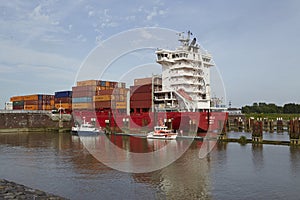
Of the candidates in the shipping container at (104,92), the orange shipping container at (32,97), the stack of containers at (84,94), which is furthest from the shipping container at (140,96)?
the orange shipping container at (32,97)

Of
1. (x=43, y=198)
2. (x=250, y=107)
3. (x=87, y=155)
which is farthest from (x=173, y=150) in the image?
(x=250, y=107)

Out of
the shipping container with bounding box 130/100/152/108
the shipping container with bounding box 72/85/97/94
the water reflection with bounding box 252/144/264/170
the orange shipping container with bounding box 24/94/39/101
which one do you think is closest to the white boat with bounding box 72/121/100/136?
the shipping container with bounding box 130/100/152/108

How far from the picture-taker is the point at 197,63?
34219mm

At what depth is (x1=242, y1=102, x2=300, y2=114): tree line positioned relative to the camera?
259ft

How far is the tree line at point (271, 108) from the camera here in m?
78.8

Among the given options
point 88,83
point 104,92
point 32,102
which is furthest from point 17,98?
point 104,92

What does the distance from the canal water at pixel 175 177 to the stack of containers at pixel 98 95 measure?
21016mm

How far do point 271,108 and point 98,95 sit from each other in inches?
2280

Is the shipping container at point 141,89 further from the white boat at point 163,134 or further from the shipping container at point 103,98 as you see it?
the white boat at point 163,134

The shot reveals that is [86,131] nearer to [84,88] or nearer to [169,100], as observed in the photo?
[84,88]

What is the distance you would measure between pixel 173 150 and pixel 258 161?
20.5 ft

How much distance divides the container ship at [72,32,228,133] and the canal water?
1135 cm

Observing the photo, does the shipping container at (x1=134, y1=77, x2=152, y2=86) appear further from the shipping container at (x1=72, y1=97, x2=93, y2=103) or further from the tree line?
the tree line

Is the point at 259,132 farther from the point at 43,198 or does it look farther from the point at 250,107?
the point at 250,107
